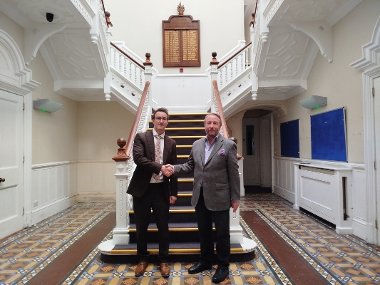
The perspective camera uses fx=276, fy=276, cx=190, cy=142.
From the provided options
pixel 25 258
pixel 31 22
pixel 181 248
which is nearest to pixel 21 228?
pixel 25 258

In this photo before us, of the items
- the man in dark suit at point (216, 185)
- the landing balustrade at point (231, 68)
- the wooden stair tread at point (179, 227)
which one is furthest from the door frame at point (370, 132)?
the landing balustrade at point (231, 68)

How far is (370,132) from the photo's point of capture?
3486mm

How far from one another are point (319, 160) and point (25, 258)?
15.0 ft

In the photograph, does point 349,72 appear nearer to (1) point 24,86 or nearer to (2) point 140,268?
(2) point 140,268

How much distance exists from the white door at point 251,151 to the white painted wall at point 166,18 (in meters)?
2.72

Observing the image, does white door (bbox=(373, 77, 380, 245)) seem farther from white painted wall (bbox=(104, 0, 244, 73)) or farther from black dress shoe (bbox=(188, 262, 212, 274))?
white painted wall (bbox=(104, 0, 244, 73))

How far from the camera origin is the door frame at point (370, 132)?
11.1ft

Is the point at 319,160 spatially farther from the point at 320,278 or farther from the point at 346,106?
the point at 320,278

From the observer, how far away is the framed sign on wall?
7.35 m

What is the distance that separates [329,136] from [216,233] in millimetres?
2966

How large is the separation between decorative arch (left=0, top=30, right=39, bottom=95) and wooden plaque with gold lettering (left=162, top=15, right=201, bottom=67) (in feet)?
12.4

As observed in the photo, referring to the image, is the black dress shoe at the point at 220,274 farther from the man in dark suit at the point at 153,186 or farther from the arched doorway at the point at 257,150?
the arched doorway at the point at 257,150

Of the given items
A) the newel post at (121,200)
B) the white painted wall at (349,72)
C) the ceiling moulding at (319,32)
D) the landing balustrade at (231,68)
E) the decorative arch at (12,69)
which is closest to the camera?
the newel post at (121,200)

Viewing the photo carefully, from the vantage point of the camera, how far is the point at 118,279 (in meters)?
2.56
